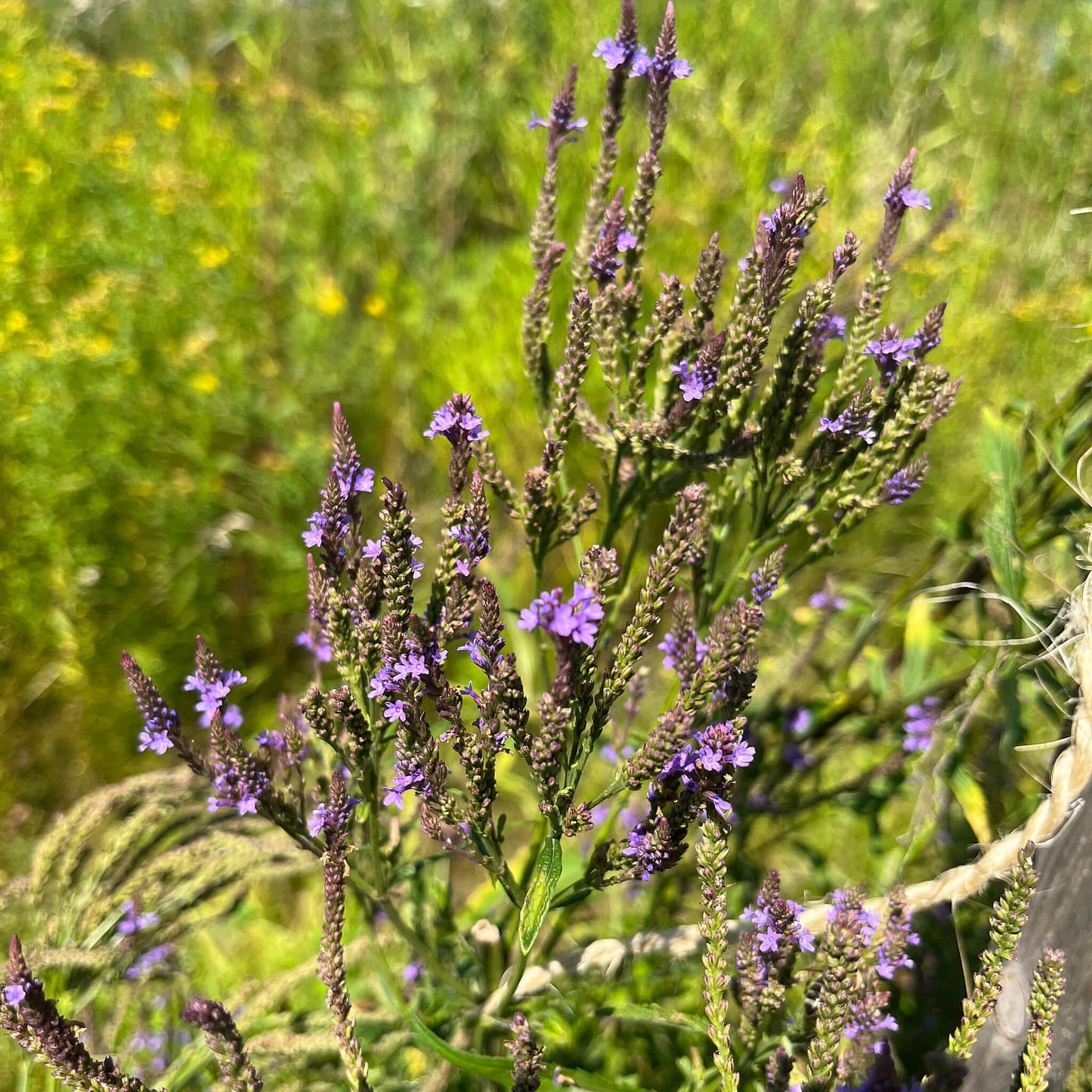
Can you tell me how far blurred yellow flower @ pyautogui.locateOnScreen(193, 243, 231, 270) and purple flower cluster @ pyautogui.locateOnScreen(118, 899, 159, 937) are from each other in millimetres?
2575

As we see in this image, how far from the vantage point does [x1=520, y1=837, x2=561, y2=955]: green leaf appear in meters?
0.96

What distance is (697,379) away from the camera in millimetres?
1118

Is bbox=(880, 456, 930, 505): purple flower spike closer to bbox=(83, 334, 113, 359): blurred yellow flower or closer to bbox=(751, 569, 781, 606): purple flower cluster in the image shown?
bbox=(751, 569, 781, 606): purple flower cluster

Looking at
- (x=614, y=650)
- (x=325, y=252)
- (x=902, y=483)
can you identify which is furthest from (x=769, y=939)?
(x=325, y=252)

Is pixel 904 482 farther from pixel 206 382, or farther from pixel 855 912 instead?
pixel 206 382

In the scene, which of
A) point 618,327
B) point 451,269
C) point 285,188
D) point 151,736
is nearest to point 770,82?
point 451,269

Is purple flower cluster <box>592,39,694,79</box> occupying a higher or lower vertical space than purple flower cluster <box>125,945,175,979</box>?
higher

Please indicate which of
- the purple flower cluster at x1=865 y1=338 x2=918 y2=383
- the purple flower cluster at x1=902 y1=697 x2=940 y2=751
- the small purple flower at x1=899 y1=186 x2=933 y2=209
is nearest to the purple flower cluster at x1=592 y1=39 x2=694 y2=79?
the small purple flower at x1=899 y1=186 x2=933 y2=209

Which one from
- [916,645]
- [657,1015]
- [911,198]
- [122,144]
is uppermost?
[122,144]

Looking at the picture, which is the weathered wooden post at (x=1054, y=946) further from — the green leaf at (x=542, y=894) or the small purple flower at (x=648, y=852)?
the green leaf at (x=542, y=894)

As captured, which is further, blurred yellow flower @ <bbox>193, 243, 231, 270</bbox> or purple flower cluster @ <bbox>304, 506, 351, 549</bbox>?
blurred yellow flower @ <bbox>193, 243, 231, 270</bbox>

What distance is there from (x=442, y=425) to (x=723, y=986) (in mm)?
823

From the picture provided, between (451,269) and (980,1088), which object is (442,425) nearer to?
(980,1088)

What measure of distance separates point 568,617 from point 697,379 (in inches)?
18.1
